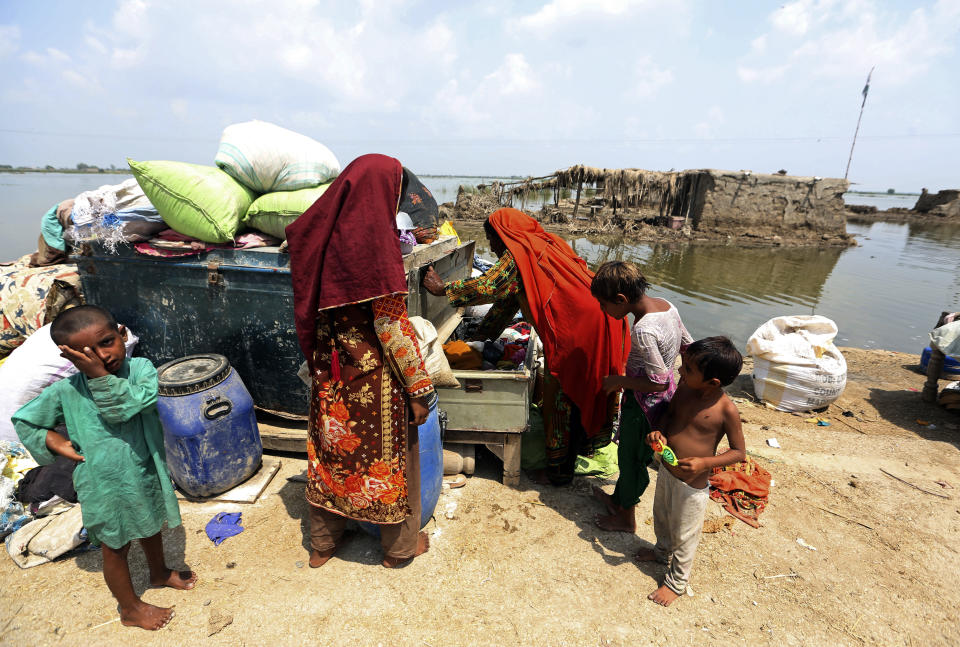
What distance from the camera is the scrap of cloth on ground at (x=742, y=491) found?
2.82 metres

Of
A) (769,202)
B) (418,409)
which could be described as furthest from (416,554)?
(769,202)

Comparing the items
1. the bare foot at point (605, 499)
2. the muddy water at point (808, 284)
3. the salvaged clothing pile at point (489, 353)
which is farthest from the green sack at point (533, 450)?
the muddy water at point (808, 284)

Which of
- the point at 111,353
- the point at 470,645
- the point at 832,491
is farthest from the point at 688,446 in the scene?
the point at 111,353

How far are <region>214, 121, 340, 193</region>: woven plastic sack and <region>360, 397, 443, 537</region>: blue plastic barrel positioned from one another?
1681 millimetres

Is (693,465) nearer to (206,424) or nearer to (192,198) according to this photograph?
(206,424)

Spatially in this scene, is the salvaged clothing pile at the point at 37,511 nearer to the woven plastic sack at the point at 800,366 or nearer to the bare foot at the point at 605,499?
the bare foot at the point at 605,499

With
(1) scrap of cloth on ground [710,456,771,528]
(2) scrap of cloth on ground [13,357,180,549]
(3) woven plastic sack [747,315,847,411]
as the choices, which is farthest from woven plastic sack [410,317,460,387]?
(3) woven plastic sack [747,315,847,411]

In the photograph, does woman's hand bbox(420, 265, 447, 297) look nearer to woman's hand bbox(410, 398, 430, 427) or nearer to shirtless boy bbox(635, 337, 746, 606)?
woman's hand bbox(410, 398, 430, 427)

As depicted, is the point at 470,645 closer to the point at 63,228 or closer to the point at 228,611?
the point at 228,611

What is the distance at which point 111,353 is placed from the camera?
162 centimetres

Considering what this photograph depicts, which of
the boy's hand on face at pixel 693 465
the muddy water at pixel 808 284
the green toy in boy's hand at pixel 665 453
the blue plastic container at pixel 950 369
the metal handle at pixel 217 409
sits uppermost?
the green toy in boy's hand at pixel 665 453

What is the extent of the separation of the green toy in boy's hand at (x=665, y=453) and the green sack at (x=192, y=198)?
101 inches

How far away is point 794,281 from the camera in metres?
12.0

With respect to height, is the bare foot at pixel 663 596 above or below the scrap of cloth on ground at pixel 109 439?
below
